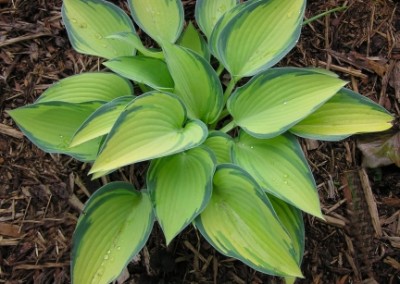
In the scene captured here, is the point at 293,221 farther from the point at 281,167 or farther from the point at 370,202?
the point at 370,202

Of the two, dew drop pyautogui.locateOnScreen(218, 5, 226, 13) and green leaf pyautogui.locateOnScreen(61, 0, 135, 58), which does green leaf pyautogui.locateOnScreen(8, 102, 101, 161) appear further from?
dew drop pyautogui.locateOnScreen(218, 5, 226, 13)

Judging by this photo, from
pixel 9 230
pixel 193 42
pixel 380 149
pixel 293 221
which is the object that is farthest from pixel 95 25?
pixel 380 149

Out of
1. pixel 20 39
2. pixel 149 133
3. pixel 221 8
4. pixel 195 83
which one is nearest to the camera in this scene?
pixel 149 133

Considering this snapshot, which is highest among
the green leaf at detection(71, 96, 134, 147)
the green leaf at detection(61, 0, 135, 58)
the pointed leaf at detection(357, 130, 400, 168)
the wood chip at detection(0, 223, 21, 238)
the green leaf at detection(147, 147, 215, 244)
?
the green leaf at detection(61, 0, 135, 58)

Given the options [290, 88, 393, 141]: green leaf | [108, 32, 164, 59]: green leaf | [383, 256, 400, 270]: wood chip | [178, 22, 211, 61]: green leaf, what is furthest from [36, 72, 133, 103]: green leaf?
[383, 256, 400, 270]: wood chip

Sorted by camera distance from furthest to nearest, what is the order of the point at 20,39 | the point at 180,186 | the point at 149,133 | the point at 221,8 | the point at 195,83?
the point at 20,39 → the point at 221,8 → the point at 195,83 → the point at 180,186 → the point at 149,133

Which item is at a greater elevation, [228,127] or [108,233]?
[228,127]

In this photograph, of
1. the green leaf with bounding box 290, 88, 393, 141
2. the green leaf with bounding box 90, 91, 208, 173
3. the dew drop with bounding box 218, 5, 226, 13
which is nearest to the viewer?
the green leaf with bounding box 90, 91, 208, 173
